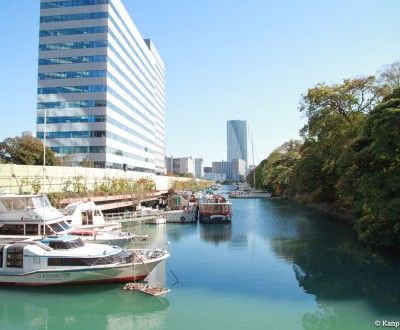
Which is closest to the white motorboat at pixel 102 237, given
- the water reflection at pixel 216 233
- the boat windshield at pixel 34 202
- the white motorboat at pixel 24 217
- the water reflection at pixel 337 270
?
the white motorboat at pixel 24 217

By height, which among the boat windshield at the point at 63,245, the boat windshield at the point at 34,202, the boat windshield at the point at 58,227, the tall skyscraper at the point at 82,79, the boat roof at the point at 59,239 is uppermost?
the tall skyscraper at the point at 82,79

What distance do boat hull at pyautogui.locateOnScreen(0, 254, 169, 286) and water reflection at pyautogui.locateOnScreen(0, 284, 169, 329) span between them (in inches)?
14.1

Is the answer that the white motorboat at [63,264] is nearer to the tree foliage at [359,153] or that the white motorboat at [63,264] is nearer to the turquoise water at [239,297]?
the turquoise water at [239,297]

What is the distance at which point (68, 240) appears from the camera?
20.3 m

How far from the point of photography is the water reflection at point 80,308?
15966mm

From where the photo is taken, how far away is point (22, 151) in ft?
174

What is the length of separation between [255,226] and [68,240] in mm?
30607

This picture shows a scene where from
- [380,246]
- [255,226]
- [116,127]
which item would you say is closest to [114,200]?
[255,226]

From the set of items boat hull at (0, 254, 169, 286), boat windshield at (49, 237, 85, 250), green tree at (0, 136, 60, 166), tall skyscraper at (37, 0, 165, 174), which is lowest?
boat hull at (0, 254, 169, 286)

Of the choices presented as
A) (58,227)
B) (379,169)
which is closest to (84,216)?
(58,227)

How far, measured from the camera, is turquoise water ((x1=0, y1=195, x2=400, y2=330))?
15.9 metres

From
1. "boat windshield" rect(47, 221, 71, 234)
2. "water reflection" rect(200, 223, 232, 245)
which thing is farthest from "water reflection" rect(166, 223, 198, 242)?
"boat windshield" rect(47, 221, 71, 234)

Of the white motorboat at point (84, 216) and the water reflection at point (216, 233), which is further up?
the white motorboat at point (84, 216)

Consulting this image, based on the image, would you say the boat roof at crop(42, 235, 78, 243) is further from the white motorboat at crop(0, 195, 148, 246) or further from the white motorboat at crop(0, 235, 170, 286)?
the white motorboat at crop(0, 195, 148, 246)
